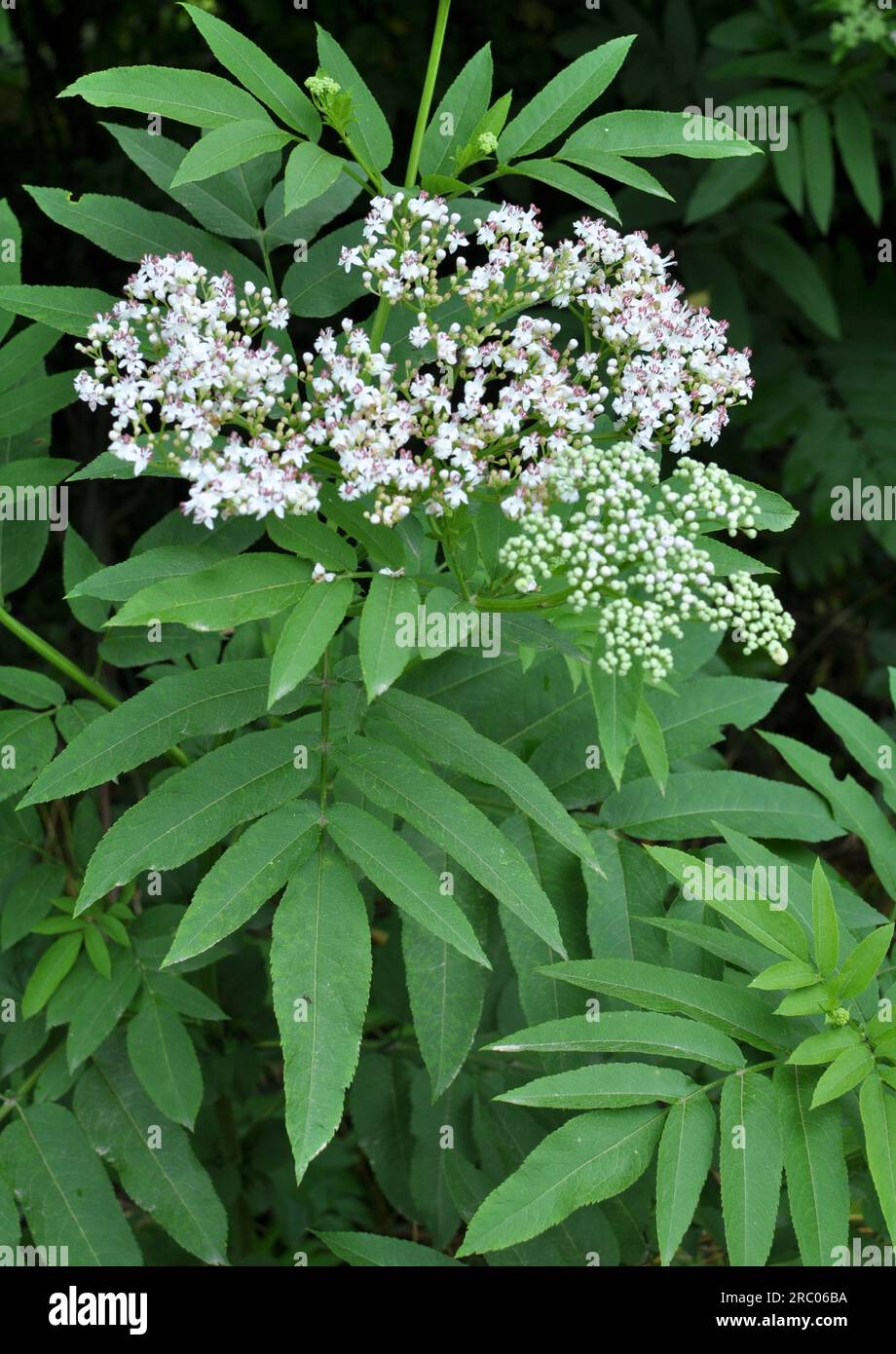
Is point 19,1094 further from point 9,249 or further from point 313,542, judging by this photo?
point 9,249

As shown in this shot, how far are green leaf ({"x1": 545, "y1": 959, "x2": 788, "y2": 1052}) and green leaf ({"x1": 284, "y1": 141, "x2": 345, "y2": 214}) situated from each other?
4.38ft

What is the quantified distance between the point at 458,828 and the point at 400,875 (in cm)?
12

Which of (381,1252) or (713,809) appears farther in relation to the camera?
(713,809)

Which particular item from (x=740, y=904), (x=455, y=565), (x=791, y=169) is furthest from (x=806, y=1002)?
(x=791, y=169)

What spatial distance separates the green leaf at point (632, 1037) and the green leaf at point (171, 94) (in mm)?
1585

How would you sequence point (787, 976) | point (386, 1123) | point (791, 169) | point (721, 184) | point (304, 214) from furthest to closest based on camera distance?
point (721, 184)
point (791, 169)
point (386, 1123)
point (304, 214)
point (787, 976)

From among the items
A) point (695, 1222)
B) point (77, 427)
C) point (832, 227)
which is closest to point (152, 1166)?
point (695, 1222)

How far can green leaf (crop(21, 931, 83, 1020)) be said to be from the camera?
2633mm

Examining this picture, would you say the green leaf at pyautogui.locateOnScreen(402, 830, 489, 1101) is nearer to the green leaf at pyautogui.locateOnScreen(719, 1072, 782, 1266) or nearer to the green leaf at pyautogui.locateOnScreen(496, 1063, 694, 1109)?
the green leaf at pyautogui.locateOnScreen(496, 1063, 694, 1109)

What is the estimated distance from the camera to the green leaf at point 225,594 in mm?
1923

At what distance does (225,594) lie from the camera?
1.98 meters

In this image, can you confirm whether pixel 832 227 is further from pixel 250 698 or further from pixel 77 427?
pixel 250 698

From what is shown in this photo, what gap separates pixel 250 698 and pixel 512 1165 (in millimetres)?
1241

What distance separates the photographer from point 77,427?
5297 mm
